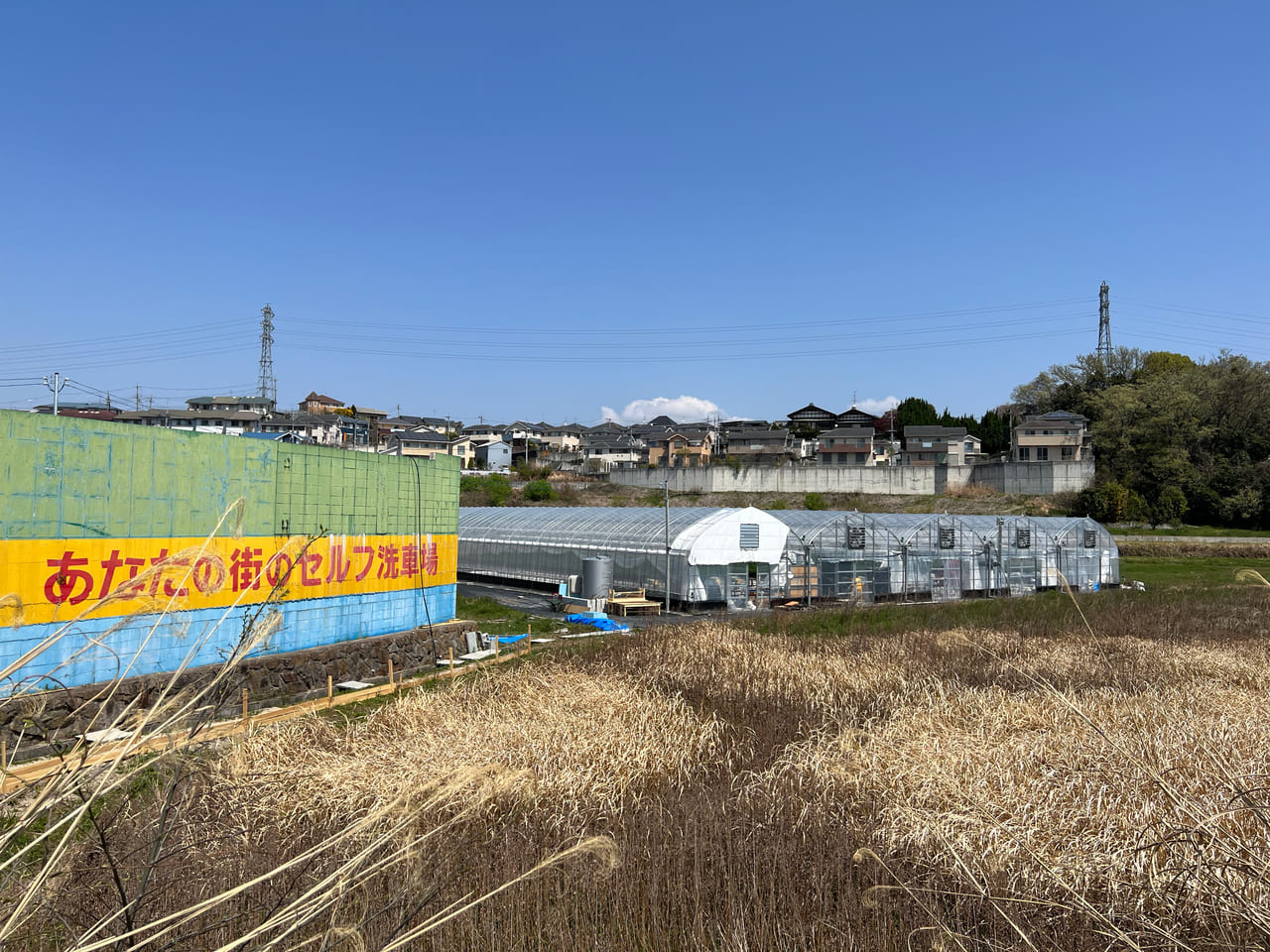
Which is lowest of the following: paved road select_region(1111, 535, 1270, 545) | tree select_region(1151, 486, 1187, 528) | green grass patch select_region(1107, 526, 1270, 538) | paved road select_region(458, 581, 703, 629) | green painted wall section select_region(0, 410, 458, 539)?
paved road select_region(458, 581, 703, 629)

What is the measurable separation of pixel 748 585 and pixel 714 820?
872 inches

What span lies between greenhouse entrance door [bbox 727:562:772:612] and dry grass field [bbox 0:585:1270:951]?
1392cm

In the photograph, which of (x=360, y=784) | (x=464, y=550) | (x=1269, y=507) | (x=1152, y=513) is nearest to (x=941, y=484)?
(x=1152, y=513)

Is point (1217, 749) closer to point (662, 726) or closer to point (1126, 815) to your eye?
point (1126, 815)

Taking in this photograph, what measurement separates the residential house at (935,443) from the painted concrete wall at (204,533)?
235 feet

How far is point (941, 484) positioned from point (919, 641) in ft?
175

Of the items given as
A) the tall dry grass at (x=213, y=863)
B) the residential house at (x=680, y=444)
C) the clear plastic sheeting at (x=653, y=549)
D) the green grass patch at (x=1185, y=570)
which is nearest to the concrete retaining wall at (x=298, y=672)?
the tall dry grass at (x=213, y=863)

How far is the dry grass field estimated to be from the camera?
18.1ft

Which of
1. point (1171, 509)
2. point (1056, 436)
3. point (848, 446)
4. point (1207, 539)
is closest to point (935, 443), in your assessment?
point (848, 446)

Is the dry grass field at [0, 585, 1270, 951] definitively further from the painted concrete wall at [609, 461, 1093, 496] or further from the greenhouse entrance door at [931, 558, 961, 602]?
the painted concrete wall at [609, 461, 1093, 496]

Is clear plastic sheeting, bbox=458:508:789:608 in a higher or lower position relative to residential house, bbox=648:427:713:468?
lower

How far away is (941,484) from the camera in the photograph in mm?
69312

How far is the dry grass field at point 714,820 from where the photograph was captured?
5.53 metres

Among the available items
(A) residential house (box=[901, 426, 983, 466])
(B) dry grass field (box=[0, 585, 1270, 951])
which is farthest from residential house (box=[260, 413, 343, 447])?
(B) dry grass field (box=[0, 585, 1270, 951])
